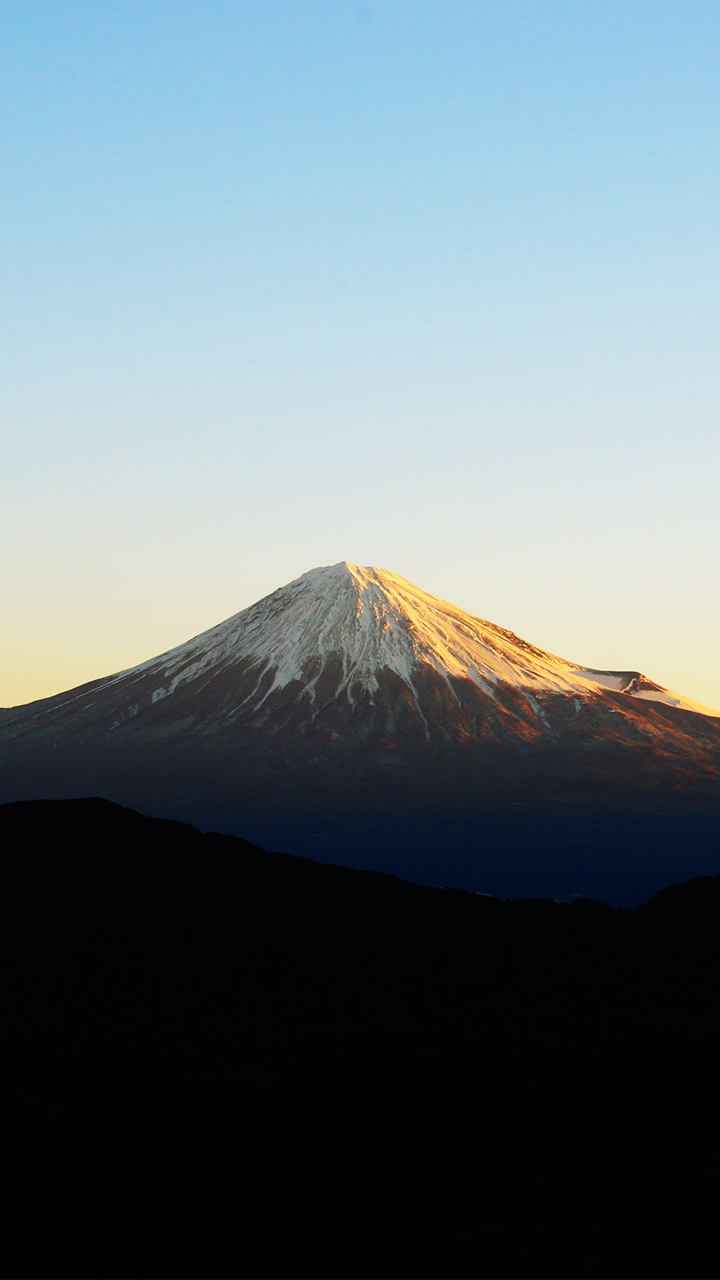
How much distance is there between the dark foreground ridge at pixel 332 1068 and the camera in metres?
54.4

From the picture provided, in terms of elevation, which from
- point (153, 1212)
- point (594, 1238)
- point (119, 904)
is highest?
point (119, 904)

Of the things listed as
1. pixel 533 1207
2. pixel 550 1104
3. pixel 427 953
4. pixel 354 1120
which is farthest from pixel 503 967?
pixel 533 1207

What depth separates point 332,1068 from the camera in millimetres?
75688

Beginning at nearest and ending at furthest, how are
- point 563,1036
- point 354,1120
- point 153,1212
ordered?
point 153,1212 → point 354,1120 → point 563,1036

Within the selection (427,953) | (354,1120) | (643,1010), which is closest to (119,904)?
(427,953)

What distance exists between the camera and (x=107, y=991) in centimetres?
8269

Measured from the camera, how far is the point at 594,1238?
58531 mm

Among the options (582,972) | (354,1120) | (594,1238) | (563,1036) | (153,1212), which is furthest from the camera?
(582,972)

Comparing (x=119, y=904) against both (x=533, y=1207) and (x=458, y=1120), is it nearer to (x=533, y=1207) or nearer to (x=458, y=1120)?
(x=458, y=1120)

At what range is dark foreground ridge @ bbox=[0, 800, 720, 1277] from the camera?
54.4 m

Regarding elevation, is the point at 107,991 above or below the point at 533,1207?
above

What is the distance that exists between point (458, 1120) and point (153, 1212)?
2549 cm

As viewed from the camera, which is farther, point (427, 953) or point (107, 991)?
point (427, 953)

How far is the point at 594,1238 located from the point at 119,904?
4204 cm
